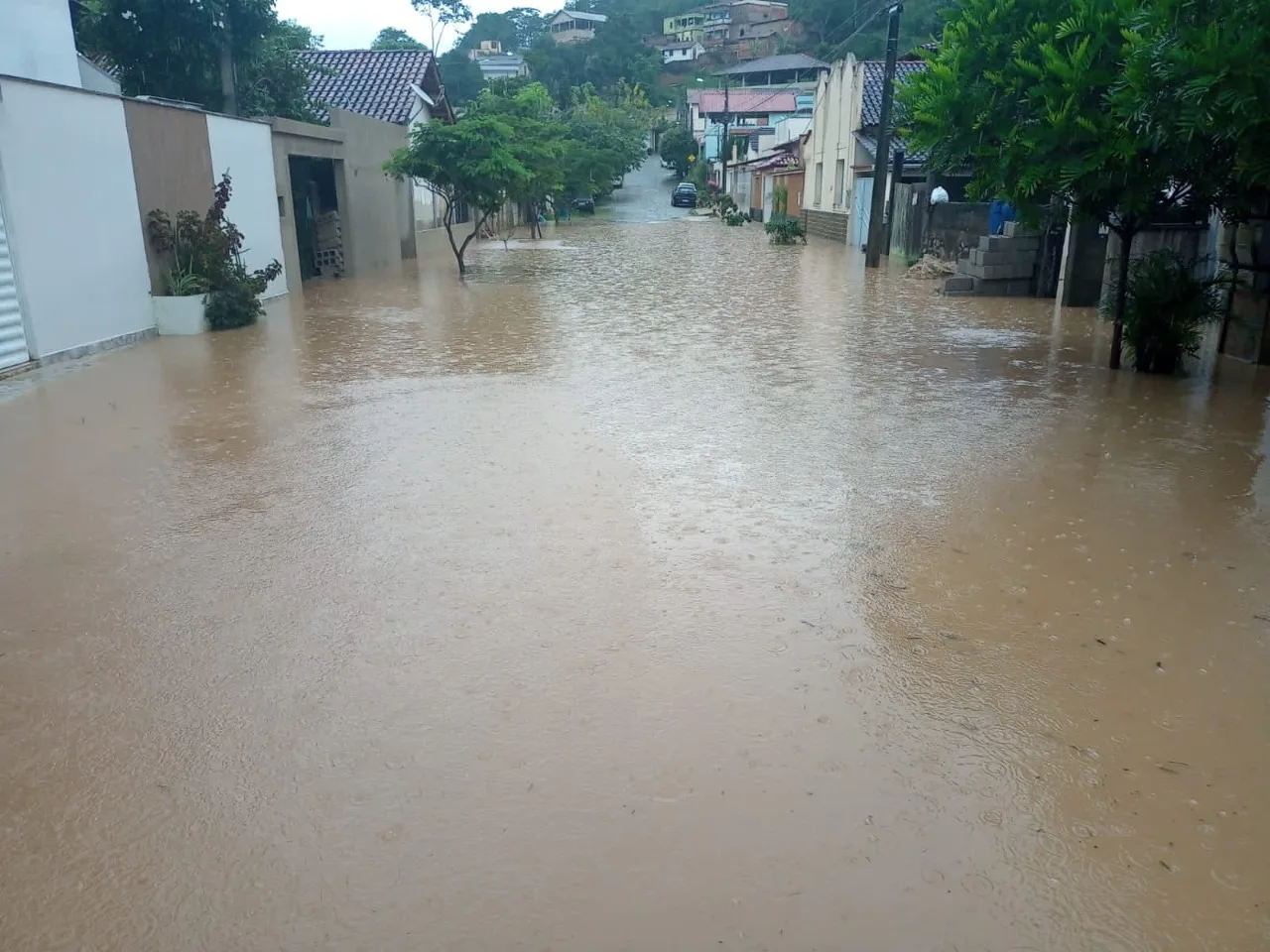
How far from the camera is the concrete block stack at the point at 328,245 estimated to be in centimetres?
2214

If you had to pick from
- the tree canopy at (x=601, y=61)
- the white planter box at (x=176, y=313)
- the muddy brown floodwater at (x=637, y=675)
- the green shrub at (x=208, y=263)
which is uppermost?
the tree canopy at (x=601, y=61)

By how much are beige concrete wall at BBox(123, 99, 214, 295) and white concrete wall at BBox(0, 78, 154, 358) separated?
0.71 feet

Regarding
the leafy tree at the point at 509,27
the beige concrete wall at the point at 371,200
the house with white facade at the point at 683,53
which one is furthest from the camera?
the leafy tree at the point at 509,27

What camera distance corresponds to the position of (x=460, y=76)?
69.9m

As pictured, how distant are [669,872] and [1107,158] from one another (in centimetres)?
740

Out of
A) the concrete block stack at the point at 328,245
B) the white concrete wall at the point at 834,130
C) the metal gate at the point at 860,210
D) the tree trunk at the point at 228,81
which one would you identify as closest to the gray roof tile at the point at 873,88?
the white concrete wall at the point at 834,130

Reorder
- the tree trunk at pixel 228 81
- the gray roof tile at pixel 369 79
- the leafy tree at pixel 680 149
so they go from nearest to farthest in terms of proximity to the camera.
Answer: the tree trunk at pixel 228 81 < the gray roof tile at pixel 369 79 < the leafy tree at pixel 680 149

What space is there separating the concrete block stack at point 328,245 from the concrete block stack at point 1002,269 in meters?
13.1

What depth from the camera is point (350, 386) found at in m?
9.63

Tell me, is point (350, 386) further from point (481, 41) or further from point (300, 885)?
point (481, 41)

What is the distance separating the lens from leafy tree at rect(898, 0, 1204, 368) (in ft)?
25.9

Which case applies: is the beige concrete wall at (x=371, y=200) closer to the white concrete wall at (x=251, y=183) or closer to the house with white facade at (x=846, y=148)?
the white concrete wall at (x=251, y=183)

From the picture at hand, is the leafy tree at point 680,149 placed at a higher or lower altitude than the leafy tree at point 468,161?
higher

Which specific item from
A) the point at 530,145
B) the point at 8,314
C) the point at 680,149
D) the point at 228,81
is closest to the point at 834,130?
the point at 530,145
